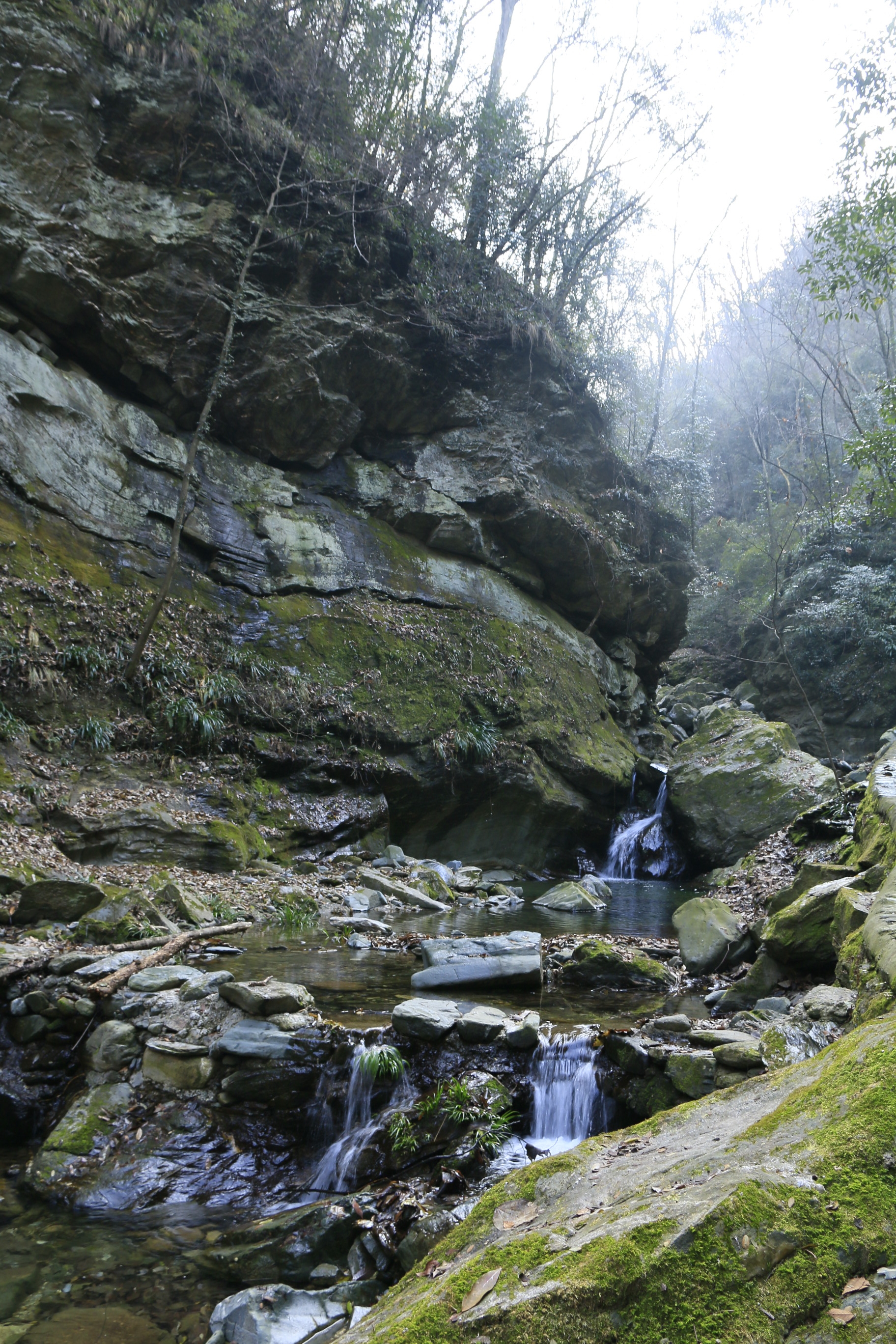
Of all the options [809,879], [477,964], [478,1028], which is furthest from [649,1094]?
[809,879]

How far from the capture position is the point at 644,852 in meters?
15.7

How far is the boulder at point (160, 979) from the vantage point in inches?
195

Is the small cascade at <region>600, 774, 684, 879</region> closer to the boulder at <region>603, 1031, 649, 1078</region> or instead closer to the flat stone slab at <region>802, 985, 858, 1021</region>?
the boulder at <region>603, 1031, 649, 1078</region>

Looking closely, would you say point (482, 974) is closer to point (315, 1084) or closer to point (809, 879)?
point (315, 1084)

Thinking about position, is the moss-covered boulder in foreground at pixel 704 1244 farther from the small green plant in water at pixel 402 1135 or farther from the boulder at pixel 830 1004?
the boulder at pixel 830 1004

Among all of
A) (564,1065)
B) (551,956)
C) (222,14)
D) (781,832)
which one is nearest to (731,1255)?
(564,1065)

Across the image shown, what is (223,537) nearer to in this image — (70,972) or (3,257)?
(3,257)

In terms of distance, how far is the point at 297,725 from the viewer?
1223 cm

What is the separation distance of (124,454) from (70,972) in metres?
10.0

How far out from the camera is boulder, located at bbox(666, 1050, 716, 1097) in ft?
12.9

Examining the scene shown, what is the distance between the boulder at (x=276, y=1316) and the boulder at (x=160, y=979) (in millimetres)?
2340

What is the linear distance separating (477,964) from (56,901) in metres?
3.81

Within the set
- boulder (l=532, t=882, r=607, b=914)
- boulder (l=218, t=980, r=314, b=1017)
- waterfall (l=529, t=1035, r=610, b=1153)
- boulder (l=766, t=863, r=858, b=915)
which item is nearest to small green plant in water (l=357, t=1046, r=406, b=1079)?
boulder (l=218, t=980, r=314, b=1017)

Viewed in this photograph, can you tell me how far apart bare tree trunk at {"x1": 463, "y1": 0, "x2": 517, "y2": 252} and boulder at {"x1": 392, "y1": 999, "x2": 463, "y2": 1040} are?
1870cm
